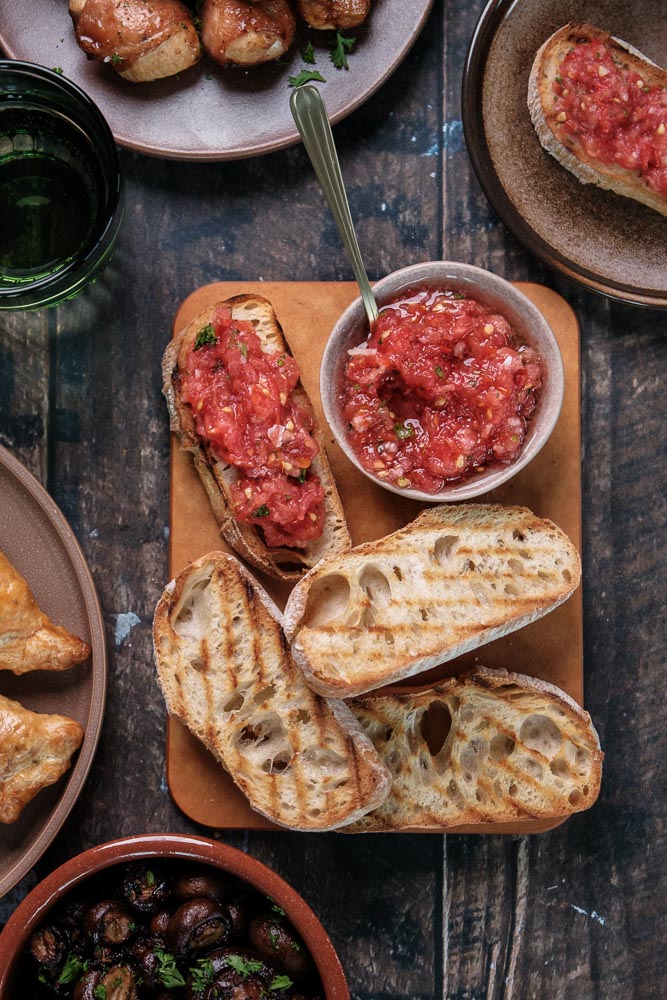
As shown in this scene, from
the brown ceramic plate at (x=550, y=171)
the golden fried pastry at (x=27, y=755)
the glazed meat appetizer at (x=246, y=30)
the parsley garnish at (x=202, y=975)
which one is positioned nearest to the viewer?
the parsley garnish at (x=202, y=975)

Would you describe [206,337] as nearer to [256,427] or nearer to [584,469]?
[256,427]

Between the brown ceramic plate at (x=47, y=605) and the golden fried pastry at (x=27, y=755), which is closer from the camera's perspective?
the golden fried pastry at (x=27, y=755)

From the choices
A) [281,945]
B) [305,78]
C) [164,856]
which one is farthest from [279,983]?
[305,78]

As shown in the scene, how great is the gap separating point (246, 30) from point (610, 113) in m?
1.12

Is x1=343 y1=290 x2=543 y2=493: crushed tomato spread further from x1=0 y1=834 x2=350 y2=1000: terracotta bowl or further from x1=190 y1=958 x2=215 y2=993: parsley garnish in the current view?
x1=190 y1=958 x2=215 y2=993: parsley garnish

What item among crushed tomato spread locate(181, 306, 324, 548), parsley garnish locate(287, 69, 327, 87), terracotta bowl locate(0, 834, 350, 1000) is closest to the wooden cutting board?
crushed tomato spread locate(181, 306, 324, 548)

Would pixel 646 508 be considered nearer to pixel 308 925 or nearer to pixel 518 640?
pixel 518 640

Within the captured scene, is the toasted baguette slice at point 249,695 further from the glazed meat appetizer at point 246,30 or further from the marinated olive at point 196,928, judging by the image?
the glazed meat appetizer at point 246,30

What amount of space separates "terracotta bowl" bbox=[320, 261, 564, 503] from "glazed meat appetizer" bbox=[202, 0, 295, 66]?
82 cm

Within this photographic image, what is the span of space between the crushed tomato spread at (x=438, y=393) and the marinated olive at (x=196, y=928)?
129cm

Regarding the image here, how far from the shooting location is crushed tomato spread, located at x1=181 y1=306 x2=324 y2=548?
2.82m

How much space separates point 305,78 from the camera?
3.04 m

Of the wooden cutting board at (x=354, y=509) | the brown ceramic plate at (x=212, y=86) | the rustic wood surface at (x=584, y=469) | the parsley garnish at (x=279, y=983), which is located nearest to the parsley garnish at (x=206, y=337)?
the wooden cutting board at (x=354, y=509)

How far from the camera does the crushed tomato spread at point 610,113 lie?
9.78 feet
